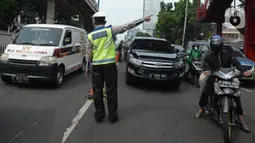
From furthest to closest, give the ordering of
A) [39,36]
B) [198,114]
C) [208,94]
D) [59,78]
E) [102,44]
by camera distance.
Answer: [39,36], [59,78], [198,114], [208,94], [102,44]

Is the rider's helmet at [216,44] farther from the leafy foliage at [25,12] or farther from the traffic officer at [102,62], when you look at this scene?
the leafy foliage at [25,12]

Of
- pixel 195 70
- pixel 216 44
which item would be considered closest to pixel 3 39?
pixel 195 70

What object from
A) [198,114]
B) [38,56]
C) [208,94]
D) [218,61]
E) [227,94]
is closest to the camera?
[227,94]

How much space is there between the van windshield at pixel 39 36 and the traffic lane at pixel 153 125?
2.90 meters

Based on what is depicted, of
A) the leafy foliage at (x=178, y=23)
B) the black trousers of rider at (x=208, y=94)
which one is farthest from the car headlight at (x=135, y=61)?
the leafy foliage at (x=178, y=23)

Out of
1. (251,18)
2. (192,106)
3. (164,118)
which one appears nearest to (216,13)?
(251,18)

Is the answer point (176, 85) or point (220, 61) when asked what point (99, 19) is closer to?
point (220, 61)

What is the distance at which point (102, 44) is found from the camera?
19.9 feet

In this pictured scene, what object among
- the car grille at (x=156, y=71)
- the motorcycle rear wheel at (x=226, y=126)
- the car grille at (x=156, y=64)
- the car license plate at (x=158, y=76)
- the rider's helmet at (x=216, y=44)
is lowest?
the motorcycle rear wheel at (x=226, y=126)

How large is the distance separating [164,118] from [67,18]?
4278cm

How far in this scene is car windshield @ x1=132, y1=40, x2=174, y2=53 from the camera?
37.0ft

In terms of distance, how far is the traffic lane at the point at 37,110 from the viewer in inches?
209

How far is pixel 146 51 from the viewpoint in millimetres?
10766

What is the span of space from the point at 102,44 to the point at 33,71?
3719 mm
